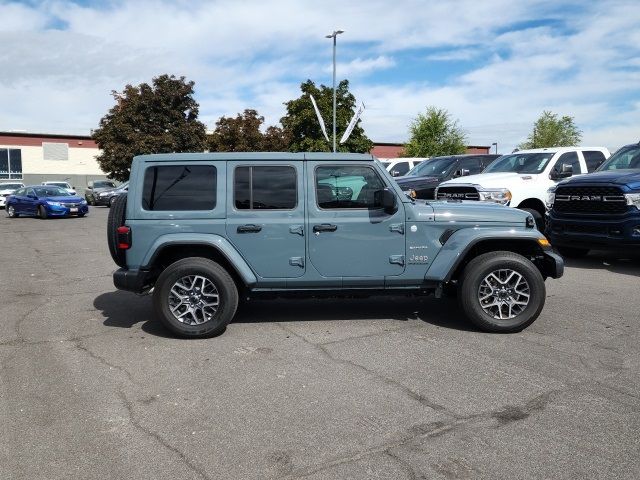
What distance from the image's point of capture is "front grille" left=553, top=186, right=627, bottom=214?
8.89 meters

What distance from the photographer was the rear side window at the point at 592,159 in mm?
12359

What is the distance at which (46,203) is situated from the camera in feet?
74.8

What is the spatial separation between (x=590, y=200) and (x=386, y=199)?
17.0ft

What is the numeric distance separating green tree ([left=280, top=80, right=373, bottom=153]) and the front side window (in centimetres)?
3360

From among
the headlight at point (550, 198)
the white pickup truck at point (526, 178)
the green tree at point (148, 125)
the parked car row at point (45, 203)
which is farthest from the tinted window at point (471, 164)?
the green tree at point (148, 125)

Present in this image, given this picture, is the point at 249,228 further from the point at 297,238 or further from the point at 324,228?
the point at 324,228

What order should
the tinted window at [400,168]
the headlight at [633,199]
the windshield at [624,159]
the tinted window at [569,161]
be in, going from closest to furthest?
the headlight at [633,199], the windshield at [624,159], the tinted window at [569,161], the tinted window at [400,168]

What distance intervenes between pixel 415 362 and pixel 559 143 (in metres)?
45.0

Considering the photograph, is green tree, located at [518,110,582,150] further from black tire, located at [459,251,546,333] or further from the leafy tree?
black tire, located at [459,251,546,333]

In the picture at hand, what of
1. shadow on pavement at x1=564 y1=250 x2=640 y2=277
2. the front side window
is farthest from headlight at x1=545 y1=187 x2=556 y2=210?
the front side window

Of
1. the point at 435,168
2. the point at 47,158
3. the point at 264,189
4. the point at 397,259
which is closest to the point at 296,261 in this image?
the point at 264,189

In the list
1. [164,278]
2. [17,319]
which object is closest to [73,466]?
[164,278]

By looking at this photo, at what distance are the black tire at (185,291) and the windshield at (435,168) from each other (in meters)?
9.78

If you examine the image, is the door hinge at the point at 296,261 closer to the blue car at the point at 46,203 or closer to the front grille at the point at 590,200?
the front grille at the point at 590,200
